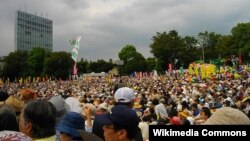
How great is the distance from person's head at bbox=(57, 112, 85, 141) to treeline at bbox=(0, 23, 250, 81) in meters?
85.8

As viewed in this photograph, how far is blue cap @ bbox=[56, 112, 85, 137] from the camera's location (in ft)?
11.5

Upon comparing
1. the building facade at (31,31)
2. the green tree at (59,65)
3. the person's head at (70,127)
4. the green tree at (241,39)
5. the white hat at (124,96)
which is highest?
the building facade at (31,31)

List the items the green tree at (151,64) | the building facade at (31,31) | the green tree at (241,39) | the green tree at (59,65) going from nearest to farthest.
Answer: the green tree at (241,39) → the green tree at (59,65) → the green tree at (151,64) → the building facade at (31,31)

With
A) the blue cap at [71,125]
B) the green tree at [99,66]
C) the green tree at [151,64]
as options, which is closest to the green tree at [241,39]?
the green tree at [151,64]

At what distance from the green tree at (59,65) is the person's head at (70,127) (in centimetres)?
9075

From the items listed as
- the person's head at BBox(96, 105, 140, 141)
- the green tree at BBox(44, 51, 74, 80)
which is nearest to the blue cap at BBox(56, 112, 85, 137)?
the person's head at BBox(96, 105, 140, 141)

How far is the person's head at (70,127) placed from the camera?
3.50 metres

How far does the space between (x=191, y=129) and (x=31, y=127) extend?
1.38 meters

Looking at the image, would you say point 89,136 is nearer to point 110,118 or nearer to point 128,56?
point 110,118

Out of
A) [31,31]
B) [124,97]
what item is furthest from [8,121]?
[31,31]

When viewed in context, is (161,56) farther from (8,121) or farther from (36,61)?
(8,121)

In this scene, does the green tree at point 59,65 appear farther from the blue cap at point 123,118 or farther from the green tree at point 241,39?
the blue cap at point 123,118

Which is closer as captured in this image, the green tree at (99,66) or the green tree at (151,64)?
the green tree at (151,64)

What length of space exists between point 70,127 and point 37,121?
1.14 feet
